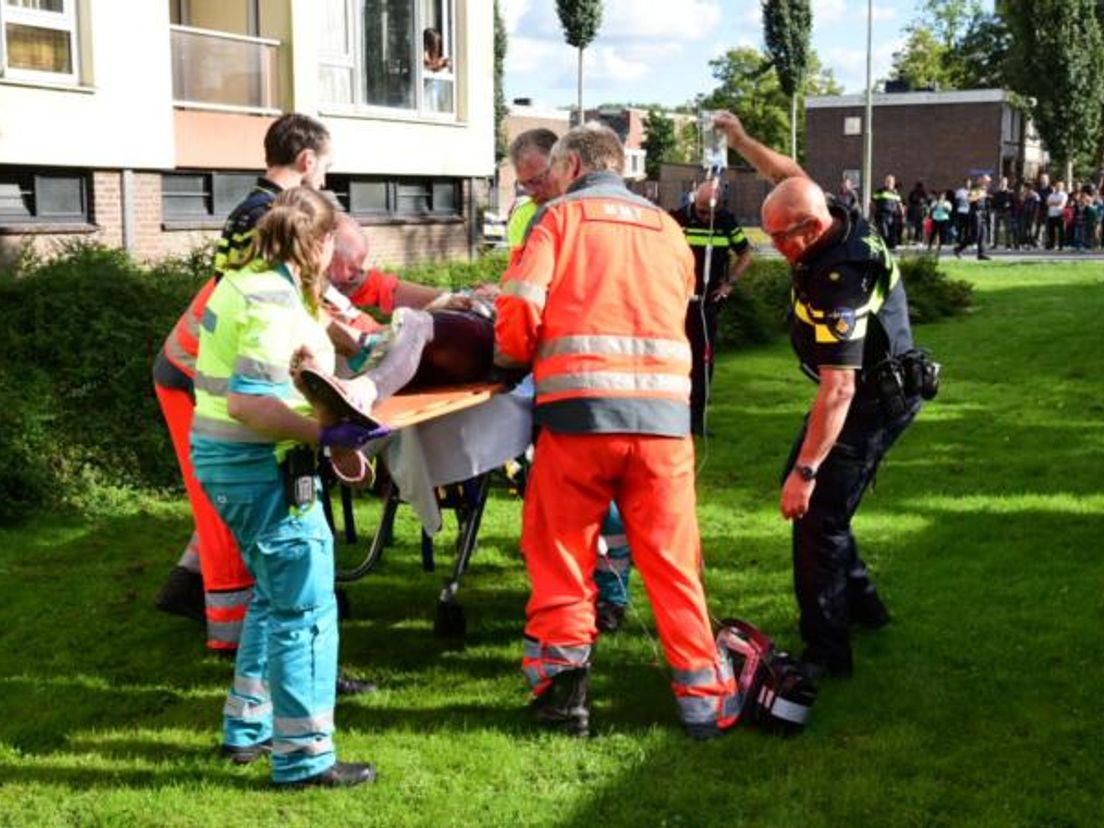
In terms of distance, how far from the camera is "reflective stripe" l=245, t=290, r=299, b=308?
12.6 feet

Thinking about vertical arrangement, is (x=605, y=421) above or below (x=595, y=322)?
below

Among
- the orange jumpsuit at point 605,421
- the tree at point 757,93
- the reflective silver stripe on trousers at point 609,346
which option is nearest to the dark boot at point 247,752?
the orange jumpsuit at point 605,421

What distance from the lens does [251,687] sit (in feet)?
14.4

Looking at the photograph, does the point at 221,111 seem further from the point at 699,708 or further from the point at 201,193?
the point at 699,708

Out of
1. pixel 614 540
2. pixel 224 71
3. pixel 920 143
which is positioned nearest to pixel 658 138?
pixel 920 143

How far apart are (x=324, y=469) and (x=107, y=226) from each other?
1180 centimetres

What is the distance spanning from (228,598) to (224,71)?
1409 cm

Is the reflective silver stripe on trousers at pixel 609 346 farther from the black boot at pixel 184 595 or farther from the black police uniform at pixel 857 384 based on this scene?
the black boot at pixel 184 595

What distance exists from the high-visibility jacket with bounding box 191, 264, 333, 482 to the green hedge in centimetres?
422

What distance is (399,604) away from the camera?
6.17 m

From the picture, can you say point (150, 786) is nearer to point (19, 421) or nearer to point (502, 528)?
point (502, 528)

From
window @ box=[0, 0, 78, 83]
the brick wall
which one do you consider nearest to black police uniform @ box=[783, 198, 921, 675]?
window @ box=[0, 0, 78, 83]

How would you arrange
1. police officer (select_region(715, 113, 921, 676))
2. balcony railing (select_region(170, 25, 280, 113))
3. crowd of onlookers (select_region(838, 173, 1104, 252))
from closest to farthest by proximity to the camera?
police officer (select_region(715, 113, 921, 676)) → balcony railing (select_region(170, 25, 280, 113)) → crowd of onlookers (select_region(838, 173, 1104, 252))

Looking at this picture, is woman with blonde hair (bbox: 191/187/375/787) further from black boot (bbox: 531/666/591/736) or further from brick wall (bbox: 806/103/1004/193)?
brick wall (bbox: 806/103/1004/193)
